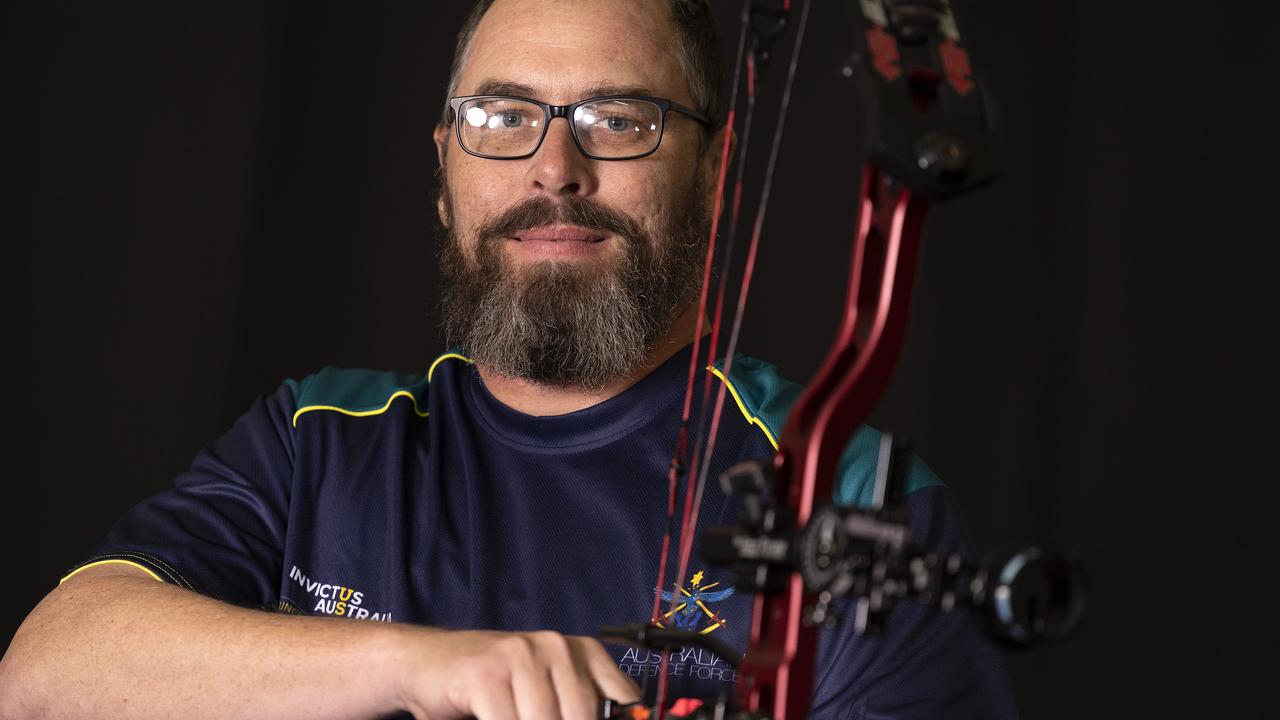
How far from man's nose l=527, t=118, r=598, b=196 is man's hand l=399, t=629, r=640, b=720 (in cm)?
67

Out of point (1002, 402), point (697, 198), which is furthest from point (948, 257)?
point (697, 198)

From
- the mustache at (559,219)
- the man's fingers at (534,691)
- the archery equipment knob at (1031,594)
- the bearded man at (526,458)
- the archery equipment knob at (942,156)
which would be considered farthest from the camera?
the mustache at (559,219)

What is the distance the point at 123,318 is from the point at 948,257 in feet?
5.15

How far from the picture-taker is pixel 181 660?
1.49 meters

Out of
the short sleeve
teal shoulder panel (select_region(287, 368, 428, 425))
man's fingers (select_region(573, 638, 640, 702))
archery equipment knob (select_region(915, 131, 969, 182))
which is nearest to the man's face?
teal shoulder panel (select_region(287, 368, 428, 425))

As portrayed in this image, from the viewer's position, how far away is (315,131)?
292cm

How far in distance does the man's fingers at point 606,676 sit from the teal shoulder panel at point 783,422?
0.44 m

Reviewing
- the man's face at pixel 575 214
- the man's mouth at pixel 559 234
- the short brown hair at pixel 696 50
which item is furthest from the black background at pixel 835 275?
the man's mouth at pixel 559 234

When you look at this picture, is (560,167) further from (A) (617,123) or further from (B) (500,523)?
(B) (500,523)

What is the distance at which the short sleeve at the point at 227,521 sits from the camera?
1.69 m

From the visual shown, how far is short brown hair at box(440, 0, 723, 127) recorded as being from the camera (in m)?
1.94

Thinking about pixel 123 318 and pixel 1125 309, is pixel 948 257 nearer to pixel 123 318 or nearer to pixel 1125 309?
pixel 1125 309

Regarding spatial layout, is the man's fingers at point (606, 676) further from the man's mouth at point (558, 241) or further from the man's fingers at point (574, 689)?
the man's mouth at point (558, 241)

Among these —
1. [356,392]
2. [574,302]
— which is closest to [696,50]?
[574,302]
